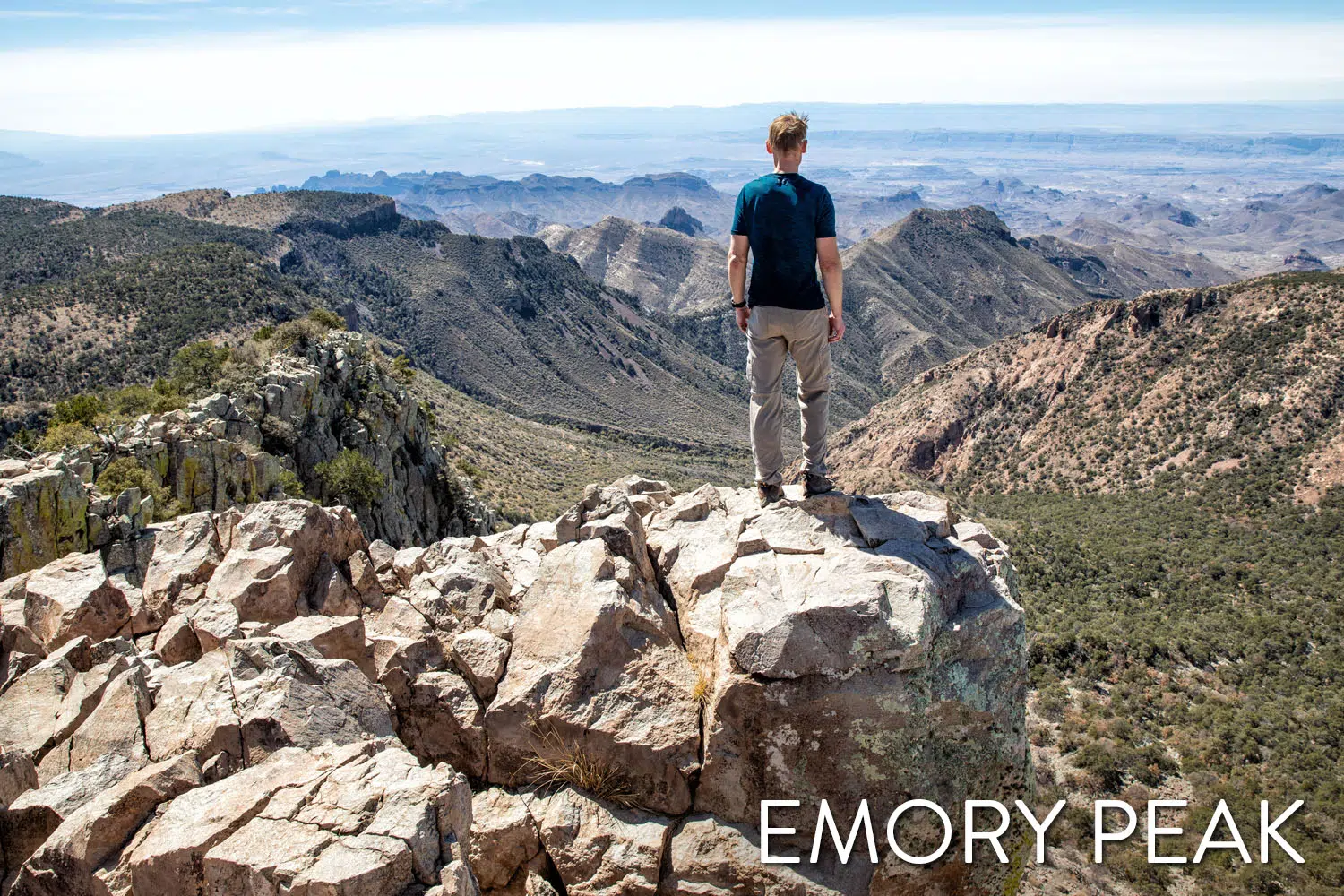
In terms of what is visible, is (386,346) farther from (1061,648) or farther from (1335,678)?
(1335,678)

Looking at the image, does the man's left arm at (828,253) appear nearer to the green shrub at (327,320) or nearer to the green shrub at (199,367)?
the green shrub at (199,367)

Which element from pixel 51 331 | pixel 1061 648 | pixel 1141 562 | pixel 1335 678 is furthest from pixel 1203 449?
pixel 51 331

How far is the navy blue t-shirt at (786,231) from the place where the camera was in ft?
29.2

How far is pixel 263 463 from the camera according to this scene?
22.6 m

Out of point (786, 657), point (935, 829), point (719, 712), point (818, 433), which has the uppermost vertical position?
point (818, 433)

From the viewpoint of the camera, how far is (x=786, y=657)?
7527 millimetres

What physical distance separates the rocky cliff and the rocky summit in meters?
5.28

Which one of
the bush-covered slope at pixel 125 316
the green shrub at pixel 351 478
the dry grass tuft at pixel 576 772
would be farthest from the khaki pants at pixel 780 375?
the bush-covered slope at pixel 125 316

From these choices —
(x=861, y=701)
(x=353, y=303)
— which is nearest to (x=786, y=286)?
(x=861, y=701)

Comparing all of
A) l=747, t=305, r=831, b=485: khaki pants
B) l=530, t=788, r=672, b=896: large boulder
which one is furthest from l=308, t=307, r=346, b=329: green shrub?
l=530, t=788, r=672, b=896: large boulder

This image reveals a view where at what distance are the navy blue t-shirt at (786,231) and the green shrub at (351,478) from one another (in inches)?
827

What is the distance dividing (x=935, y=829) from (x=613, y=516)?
5067 mm

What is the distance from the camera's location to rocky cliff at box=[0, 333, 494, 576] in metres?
14.1

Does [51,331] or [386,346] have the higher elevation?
[51,331]
